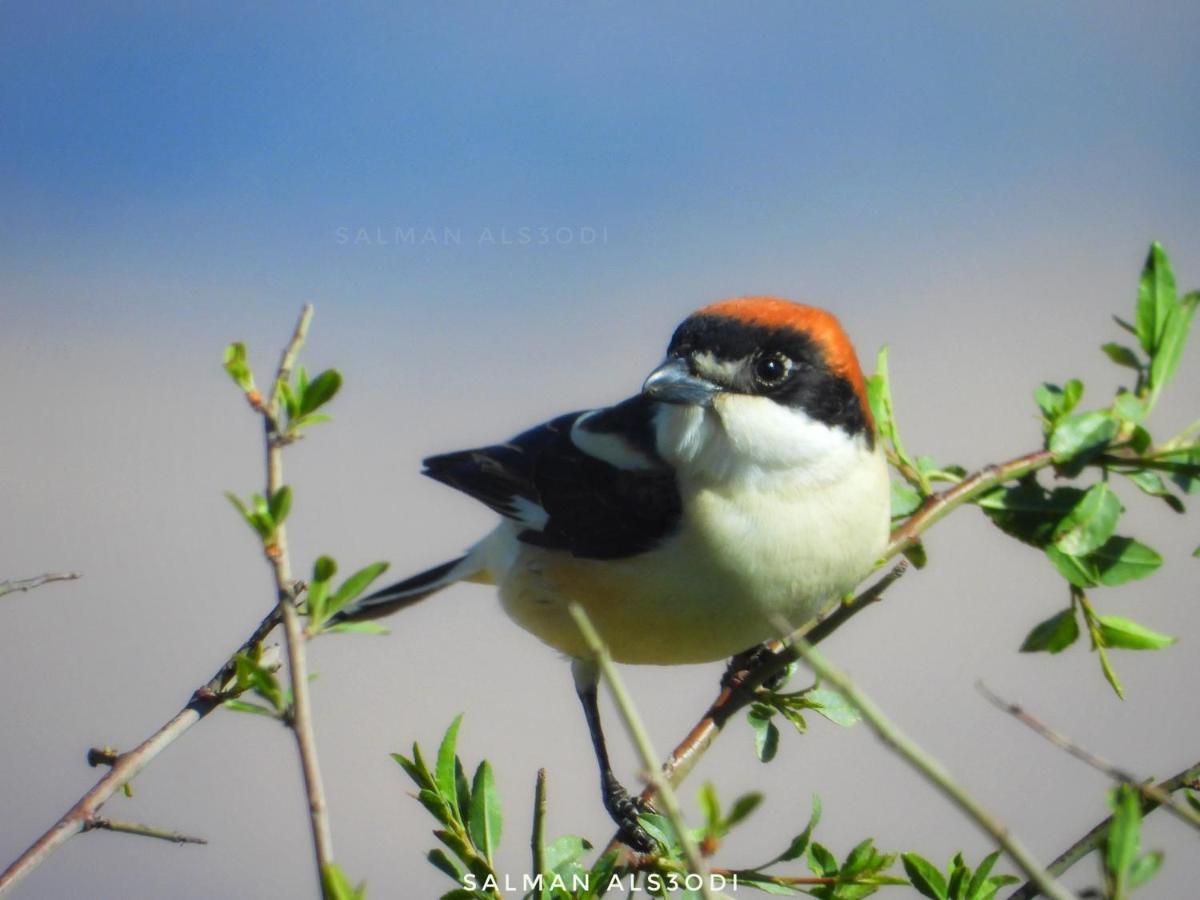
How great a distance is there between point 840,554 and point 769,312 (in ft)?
1.80

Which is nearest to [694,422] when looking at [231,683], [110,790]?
[231,683]

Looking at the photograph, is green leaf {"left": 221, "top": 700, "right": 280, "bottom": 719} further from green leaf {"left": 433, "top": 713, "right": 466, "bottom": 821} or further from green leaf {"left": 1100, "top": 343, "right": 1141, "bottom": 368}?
green leaf {"left": 1100, "top": 343, "right": 1141, "bottom": 368}

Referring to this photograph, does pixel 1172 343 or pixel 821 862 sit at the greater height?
pixel 1172 343

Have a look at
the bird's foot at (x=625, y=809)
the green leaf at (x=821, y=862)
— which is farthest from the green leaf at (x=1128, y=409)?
the bird's foot at (x=625, y=809)

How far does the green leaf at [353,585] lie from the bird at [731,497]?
1461 millimetres

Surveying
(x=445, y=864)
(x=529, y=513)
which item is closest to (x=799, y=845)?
(x=445, y=864)

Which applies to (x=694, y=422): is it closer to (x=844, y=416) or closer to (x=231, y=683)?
(x=844, y=416)

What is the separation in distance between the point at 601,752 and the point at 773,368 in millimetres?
1279

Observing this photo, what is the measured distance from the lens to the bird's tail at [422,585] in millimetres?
3547

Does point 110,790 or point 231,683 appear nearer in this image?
point 110,790

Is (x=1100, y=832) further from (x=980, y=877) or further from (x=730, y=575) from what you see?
(x=730, y=575)

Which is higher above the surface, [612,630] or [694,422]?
[694,422]

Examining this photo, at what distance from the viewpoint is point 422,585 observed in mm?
3625

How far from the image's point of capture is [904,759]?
2.99 ft
